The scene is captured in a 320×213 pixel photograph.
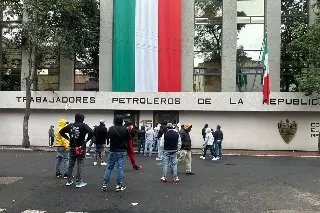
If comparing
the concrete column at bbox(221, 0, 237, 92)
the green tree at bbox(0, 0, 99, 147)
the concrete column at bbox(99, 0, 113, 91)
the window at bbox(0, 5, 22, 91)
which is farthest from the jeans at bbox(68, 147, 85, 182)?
the window at bbox(0, 5, 22, 91)

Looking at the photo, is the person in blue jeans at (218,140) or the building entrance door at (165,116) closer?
the person in blue jeans at (218,140)

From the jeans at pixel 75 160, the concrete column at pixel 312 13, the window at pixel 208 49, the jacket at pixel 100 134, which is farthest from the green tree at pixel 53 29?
the jeans at pixel 75 160

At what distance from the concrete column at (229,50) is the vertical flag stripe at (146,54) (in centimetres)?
438

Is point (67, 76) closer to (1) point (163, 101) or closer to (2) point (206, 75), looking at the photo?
(1) point (163, 101)

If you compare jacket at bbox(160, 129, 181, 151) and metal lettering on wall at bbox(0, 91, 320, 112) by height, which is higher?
metal lettering on wall at bbox(0, 91, 320, 112)

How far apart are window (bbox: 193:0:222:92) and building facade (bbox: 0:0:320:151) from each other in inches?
2.6

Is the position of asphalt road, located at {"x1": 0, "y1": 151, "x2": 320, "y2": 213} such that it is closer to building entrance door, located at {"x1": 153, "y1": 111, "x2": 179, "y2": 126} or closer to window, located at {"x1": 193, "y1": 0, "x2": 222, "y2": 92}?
building entrance door, located at {"x1": 153, "y1": 111, "x2": 179, "y2": 126}

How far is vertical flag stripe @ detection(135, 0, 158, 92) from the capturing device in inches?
1050

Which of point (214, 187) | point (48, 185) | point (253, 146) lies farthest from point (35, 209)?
point (253, 146)

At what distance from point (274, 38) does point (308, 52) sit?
3167 mm

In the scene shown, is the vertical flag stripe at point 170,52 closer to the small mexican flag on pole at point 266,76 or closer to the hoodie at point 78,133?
the small mexican flag on pole at point 266,76

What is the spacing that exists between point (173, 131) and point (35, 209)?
16.3ft

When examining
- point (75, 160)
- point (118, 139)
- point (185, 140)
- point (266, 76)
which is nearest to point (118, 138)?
point (118, 139)

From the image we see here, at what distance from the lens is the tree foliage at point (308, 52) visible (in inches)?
914
